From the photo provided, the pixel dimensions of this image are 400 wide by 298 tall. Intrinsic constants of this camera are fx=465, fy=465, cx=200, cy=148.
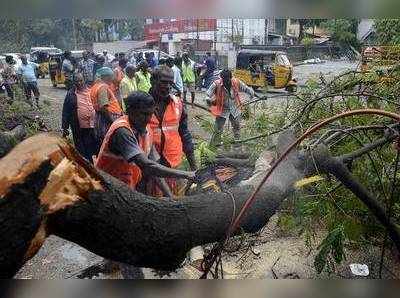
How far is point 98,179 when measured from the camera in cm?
153

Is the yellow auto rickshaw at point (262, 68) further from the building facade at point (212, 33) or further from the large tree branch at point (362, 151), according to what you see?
the large tree branch at point (362, 151)

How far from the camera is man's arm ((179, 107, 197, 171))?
3242mm

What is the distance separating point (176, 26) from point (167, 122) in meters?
1.39

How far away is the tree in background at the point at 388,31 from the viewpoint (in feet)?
14.4

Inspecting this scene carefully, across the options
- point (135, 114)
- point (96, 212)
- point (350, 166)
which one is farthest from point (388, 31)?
point (96, 212)

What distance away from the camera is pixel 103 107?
3.62 meters

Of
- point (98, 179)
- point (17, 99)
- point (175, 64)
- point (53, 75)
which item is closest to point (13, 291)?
point (98, 179)

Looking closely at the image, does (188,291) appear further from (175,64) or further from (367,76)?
(175,64)

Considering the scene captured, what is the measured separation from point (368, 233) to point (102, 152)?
1.82 metres

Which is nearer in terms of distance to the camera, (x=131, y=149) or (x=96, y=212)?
(x=96, y=212)

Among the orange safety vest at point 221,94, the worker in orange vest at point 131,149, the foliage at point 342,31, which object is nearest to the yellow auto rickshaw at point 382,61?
the foliage at point 342,31

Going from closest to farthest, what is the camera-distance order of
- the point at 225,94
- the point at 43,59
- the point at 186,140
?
1. the point at 186,140
2. the point at 225,94
3. the point at 43,59

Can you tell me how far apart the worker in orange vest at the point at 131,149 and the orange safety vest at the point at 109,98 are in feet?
3.29

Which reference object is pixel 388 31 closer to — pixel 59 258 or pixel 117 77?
pixel 117 77
